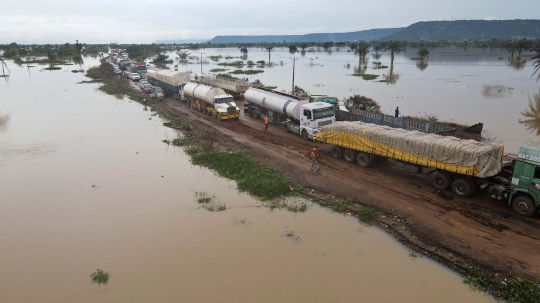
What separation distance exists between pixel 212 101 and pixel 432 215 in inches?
971

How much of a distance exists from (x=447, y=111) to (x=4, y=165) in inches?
1460

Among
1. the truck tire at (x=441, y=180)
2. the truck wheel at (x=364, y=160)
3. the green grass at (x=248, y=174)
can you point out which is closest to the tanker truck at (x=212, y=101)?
the green grass at (x=248, y=174)

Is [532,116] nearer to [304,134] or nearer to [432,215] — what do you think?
[304,134]

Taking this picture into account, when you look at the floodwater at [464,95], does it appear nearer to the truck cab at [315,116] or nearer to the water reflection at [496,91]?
the water reflection at [496,91]

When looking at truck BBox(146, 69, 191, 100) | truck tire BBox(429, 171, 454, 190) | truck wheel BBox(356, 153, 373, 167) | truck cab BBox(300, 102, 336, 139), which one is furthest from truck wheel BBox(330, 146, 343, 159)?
truck BBox(146, 69, 191, 100)

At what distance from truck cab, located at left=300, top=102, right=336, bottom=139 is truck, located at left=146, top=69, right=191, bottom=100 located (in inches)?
891

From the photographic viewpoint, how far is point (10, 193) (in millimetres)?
17359

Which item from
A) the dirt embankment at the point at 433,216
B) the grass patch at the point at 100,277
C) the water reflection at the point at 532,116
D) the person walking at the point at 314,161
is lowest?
the grass patch at the point at 100,277

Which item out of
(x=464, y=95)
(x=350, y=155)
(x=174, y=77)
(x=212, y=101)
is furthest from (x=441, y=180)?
(x=174, y=77)

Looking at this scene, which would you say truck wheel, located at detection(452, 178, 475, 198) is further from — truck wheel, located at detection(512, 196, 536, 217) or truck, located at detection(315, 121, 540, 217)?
truck wheel, located at detection(512, 196, 536, 217)

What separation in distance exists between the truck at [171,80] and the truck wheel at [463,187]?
34.0 metres

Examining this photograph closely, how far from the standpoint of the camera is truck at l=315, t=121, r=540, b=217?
42.4 ft

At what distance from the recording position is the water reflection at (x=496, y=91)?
40853 millimetres

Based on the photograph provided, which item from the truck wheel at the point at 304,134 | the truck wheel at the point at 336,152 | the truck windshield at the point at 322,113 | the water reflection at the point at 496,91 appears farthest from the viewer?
the water reflection at the point at 496,91
